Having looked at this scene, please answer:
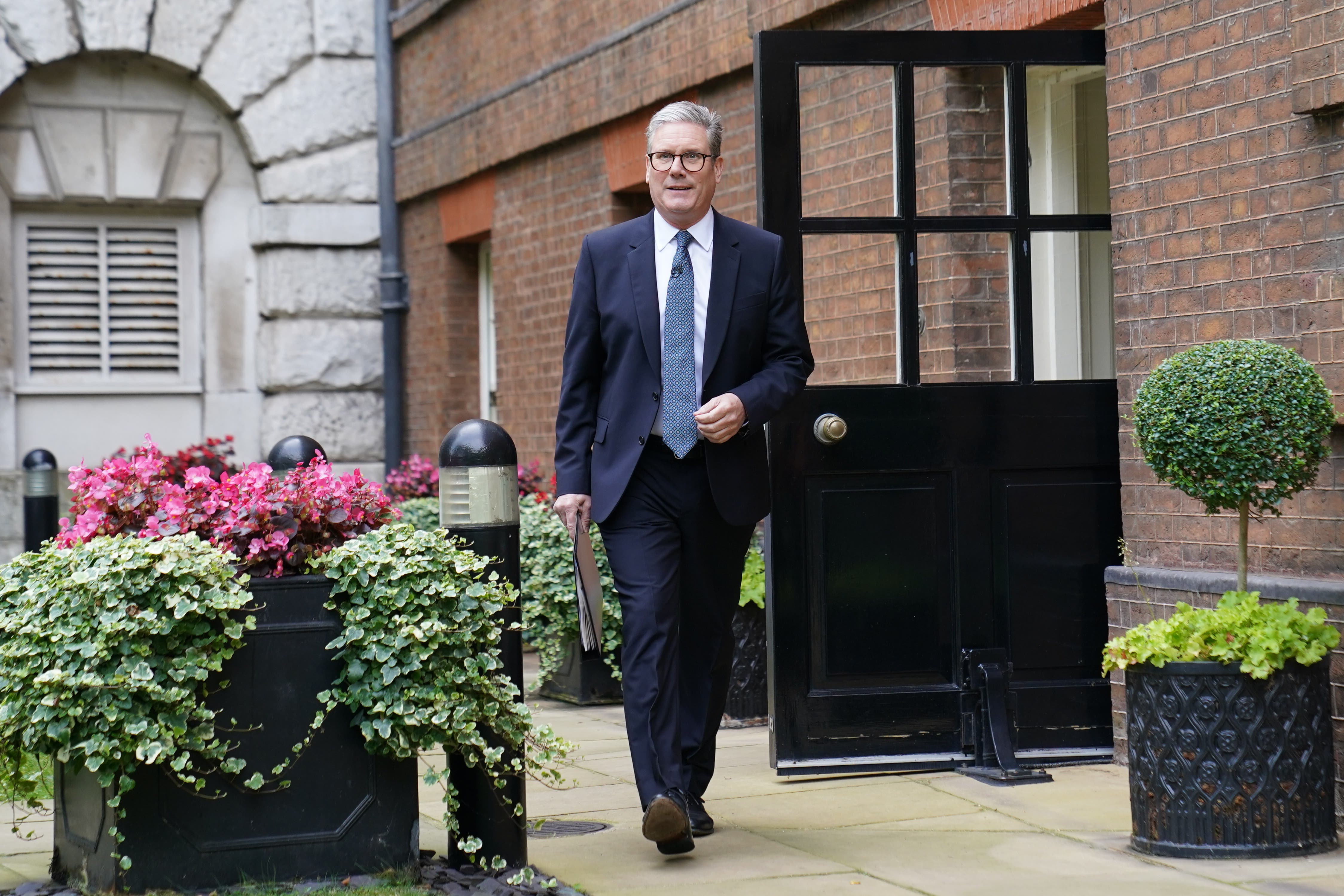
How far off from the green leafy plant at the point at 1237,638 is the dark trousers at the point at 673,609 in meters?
0.99

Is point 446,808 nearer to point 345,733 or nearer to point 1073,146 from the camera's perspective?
point 345,733

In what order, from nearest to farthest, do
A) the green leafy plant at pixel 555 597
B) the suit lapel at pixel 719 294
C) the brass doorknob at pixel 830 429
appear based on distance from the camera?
the suit lapel at pixel 719 294 < the brass doorknob at pixel 830 429 < the green leafy plant at pixel 555 597

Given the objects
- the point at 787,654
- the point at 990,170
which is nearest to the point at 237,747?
the point at 787,654

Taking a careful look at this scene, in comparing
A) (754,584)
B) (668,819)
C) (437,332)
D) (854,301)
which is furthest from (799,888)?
(437,332)

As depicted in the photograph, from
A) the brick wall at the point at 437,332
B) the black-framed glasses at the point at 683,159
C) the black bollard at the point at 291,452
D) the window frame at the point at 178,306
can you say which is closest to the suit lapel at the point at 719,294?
the black-framed glasses at the point at 683,159

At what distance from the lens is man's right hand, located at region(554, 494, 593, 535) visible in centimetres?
425

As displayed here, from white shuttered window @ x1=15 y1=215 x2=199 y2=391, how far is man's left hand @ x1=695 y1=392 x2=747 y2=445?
9.19m

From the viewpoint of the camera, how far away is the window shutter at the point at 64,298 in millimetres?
12133

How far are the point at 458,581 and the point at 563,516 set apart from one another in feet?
1.38

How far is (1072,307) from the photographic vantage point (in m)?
A: 5.61

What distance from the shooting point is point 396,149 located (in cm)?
1232

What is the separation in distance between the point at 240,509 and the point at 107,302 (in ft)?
29.4

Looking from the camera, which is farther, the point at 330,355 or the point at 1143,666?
the point at 330,355

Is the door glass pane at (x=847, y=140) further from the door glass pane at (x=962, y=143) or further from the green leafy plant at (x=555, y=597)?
the green leafy plant at (x=555, y=597)
